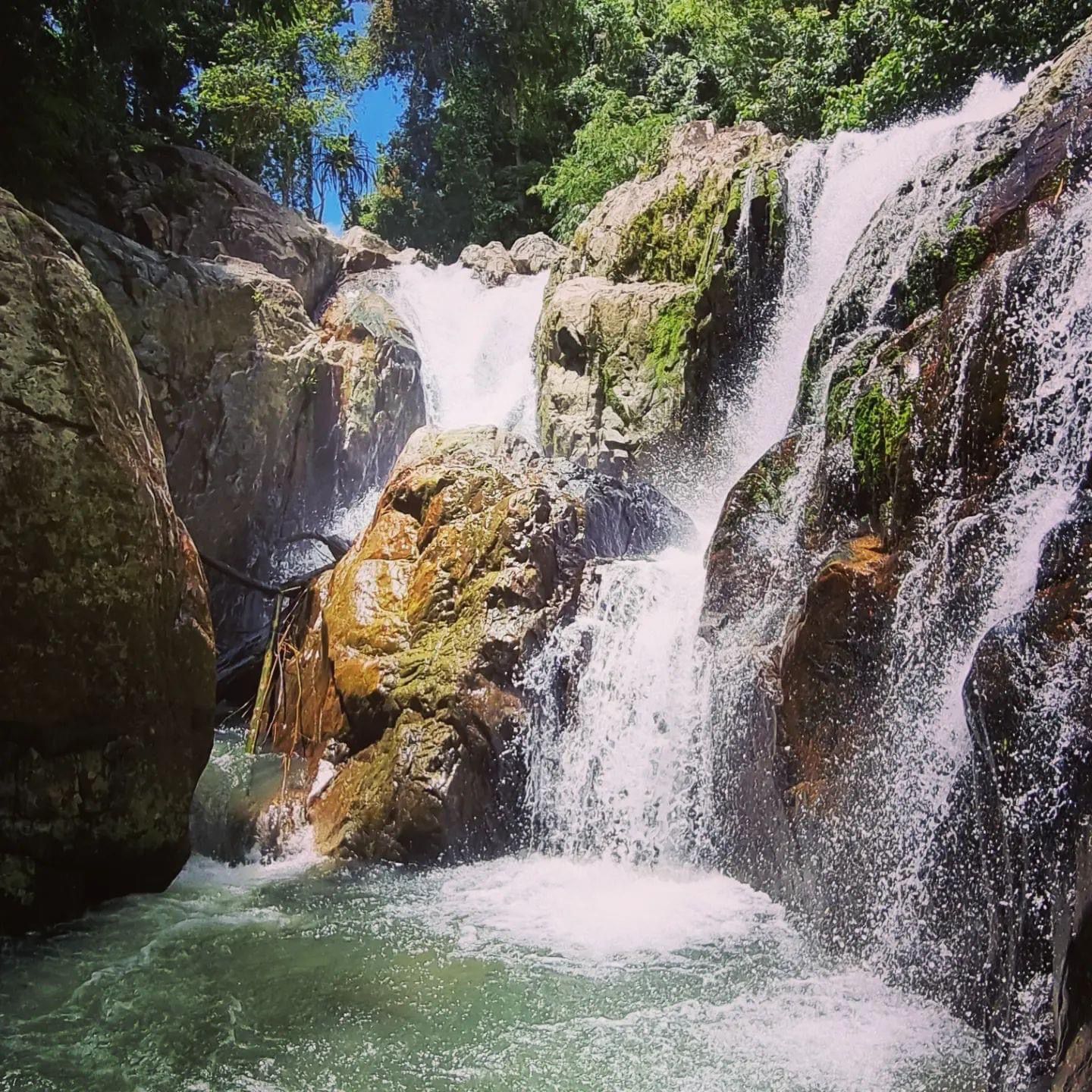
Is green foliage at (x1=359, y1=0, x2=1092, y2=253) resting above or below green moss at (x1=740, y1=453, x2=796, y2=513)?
above

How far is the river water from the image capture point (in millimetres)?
4062

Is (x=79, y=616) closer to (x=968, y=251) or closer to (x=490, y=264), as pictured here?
(x=968, y=251)

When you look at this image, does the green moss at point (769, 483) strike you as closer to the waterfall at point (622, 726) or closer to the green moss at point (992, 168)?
the waterfall at point (622, 726)

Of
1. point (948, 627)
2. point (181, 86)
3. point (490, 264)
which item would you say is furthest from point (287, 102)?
point (948, 627)

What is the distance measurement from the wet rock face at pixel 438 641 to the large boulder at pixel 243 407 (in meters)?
1.89

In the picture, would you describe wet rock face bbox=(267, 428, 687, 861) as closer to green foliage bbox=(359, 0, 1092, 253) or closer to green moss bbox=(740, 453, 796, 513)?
green moss bbox=(740, 453, 796, 513)

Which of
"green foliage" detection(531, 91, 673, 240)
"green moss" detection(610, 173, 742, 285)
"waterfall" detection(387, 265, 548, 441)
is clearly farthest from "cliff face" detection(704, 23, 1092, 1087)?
"green foliage" detection(531, 91, 673, 240)

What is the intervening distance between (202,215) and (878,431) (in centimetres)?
1258

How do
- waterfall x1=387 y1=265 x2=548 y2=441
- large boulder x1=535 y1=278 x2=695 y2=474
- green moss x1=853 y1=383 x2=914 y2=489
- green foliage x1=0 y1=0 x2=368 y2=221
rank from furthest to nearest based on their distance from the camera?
waterfall x1=387 y1=265 x2=548 y2=441 → large boulder x1=535 y1=278 x2=695 y2=474 → green foliage x1=0 y1=0 x2=368 y2=221 → green moss x1=853 y1=383 x2=914 y2=489

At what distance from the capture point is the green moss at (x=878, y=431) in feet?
18.8

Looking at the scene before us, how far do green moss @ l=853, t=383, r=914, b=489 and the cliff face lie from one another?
15 millimetres

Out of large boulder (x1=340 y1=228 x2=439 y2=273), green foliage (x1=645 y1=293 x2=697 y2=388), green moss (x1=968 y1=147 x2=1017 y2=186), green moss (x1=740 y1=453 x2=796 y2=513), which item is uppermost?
large boulder (x1=340 y1=228 x2=439 y2=273)

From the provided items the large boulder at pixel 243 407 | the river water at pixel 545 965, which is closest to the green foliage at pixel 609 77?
the large boulder at pixel 243 407

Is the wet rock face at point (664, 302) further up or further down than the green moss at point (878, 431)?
further up
